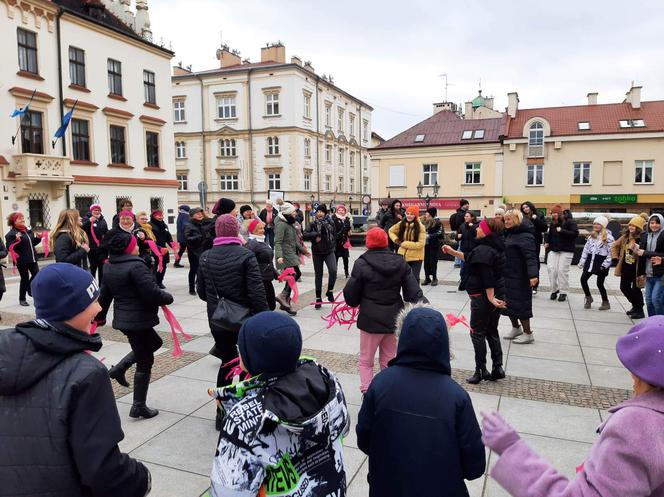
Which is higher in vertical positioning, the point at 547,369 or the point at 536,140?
the point at 536,140

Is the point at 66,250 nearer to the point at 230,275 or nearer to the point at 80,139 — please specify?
the point at 230,275

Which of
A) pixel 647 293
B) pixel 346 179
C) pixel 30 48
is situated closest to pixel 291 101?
pixel 346 179

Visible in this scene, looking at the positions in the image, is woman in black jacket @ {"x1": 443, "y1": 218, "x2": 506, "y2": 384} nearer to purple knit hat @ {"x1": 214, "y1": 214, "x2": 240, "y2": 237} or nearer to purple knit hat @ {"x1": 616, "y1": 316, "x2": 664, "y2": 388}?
purple knit hat @ {"x1": 214, "y1": 214, "x2": 240, "y2": 237}

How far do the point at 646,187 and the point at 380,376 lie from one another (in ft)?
133

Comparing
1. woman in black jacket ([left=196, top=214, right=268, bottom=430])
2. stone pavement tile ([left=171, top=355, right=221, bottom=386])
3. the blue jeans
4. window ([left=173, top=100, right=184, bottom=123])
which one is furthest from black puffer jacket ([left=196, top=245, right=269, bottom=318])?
window ([left=173, top=100, right=184, bottom=123])

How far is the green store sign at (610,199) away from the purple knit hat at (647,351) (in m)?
39.8

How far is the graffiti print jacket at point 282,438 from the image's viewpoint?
1954 mm

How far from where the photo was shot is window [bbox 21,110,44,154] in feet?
66.2

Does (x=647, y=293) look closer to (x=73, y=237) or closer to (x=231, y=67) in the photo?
(x=73, y=237)

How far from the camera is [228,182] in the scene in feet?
144

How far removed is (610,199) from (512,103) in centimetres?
1057

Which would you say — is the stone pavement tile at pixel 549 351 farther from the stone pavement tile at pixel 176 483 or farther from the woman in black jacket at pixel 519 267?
the stone pavement tile at pixel 176 483

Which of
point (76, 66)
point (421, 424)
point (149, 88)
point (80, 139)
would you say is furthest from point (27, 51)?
point (421, 424)

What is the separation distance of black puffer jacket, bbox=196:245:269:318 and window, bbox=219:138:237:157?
40677mm
